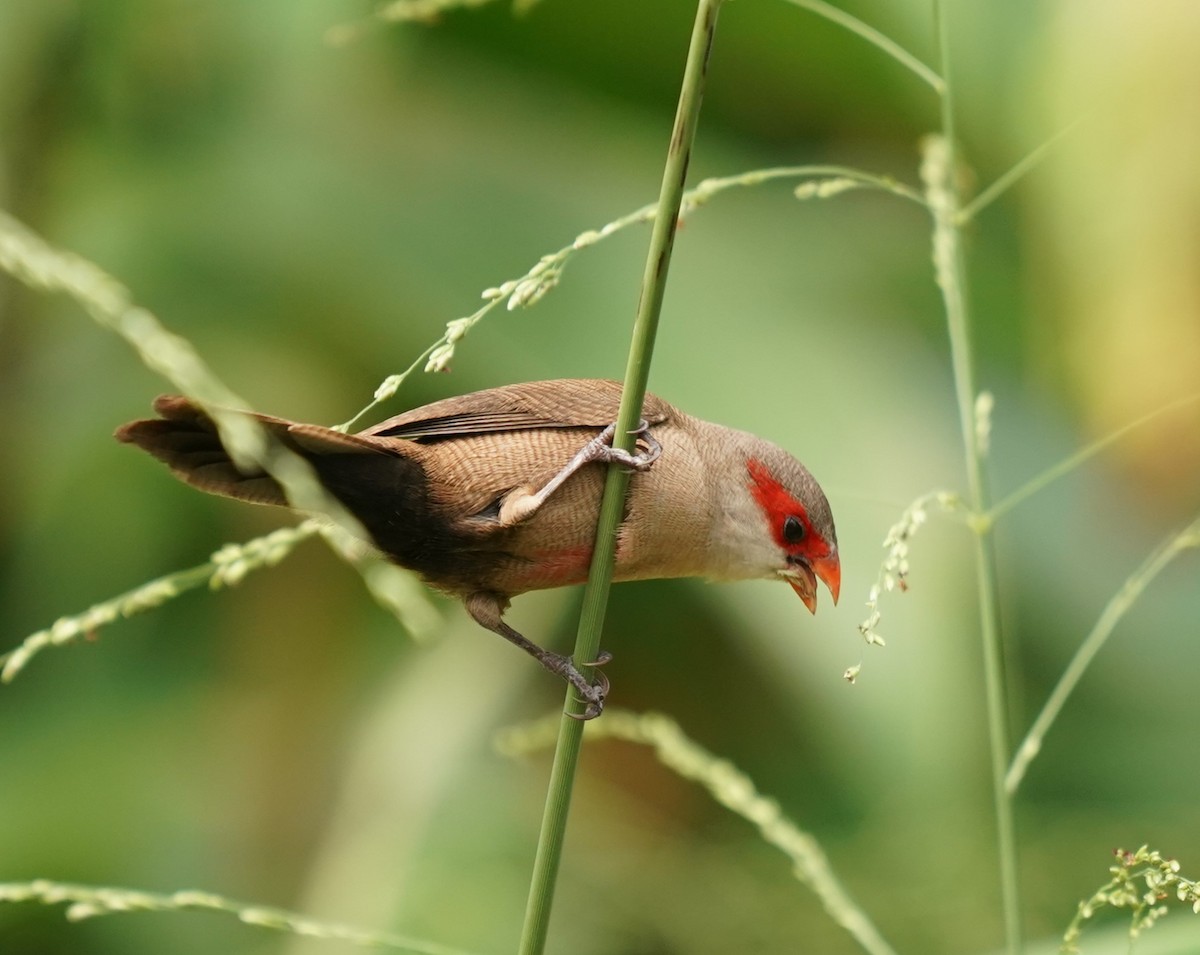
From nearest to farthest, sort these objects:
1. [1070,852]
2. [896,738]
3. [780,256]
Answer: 1. [896,738]
2. [1070,852]
3. [780,256]

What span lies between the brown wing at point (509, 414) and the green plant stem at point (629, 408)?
1.18ft

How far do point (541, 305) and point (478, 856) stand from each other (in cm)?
133

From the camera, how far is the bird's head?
6.66 feet

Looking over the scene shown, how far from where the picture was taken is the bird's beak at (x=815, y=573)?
81.4 inches

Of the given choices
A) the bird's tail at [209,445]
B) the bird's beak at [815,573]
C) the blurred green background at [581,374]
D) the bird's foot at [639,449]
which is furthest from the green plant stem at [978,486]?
the blurred green background at [581,374]

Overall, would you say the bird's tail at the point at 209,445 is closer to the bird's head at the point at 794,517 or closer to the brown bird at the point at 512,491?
the brown bird at the point at 512,491

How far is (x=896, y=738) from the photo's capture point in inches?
109

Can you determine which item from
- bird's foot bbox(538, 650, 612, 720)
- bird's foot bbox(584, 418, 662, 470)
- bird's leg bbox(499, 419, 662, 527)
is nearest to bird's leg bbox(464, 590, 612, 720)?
bird's foot bbox(538, 650, 612, 720)

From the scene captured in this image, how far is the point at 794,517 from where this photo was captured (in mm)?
2033

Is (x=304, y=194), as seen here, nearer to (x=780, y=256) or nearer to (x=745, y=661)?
(x=780, y=256)

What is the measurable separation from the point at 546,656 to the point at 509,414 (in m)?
0.34

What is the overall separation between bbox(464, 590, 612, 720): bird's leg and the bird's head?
0.44 meters

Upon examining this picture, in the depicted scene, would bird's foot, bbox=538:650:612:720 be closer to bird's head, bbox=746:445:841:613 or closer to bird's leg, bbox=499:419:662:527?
bird's leg, bbox=499:419:662:527

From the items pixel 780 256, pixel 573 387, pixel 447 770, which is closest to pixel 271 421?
pixel 573 387
